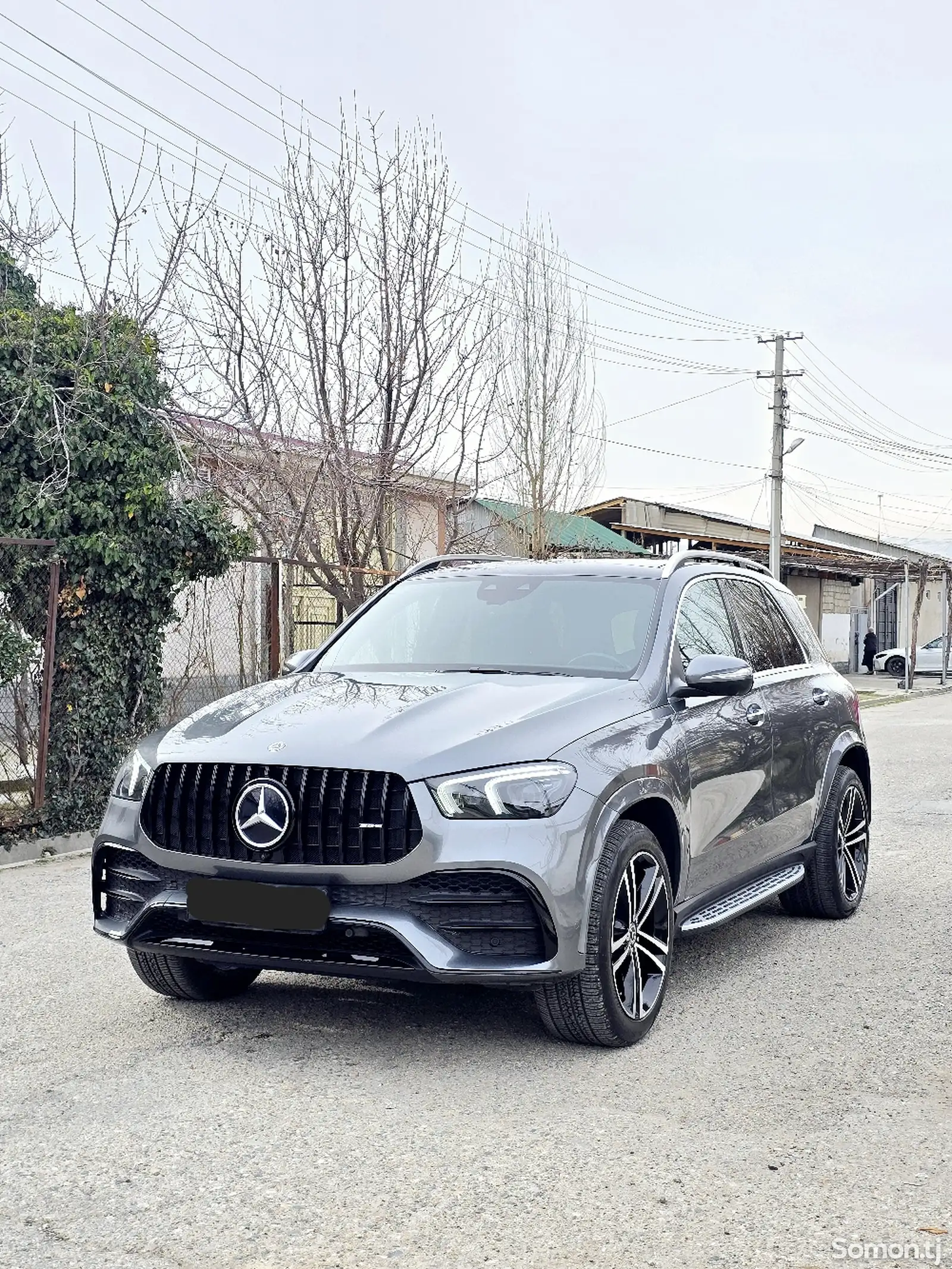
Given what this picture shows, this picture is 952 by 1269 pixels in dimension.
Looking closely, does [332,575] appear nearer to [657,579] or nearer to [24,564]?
[24,564]

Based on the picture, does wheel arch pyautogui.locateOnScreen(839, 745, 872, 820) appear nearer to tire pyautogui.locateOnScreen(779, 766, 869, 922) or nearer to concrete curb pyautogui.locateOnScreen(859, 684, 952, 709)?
tire pyautogui.locateOnScreen(779, 766, 869, 922)

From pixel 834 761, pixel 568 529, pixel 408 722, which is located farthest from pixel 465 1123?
pixel 568 529

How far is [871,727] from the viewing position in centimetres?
2103

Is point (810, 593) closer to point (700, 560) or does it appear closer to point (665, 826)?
point (700, 560)

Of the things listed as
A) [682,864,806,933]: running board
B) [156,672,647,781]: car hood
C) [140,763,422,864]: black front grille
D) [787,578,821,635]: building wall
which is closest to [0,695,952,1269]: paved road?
[682,864,806,933]: running board

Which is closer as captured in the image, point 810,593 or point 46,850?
point 46,850

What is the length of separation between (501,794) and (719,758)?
1.50 m

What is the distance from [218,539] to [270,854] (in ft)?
20.5

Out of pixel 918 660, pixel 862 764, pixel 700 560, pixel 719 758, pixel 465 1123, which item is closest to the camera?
pixel 465 1123

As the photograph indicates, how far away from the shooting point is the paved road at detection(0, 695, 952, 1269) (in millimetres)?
3377

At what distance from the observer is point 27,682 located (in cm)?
988

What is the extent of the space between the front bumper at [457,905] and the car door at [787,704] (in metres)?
2.02

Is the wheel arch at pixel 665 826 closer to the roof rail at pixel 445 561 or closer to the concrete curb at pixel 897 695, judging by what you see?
the roof rail at pixel 445 561

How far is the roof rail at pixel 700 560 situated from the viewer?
6195mm
